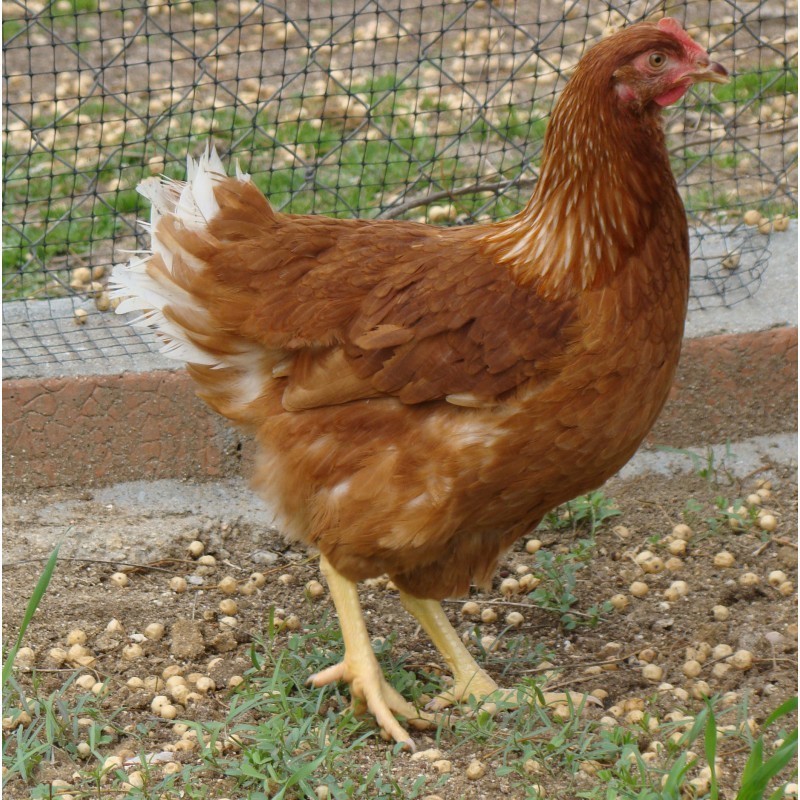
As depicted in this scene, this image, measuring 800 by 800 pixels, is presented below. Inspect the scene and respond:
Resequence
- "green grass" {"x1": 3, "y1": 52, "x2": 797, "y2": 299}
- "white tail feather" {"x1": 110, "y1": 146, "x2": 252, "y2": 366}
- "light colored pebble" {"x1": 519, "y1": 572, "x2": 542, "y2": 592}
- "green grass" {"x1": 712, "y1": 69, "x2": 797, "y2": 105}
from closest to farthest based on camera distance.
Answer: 1. "white tail feather" {"x1": 110, "y1": 146, "x2": 252, "y2": 366}
2. "light colored pebble" {"x1": 519, "y1": 572, "x2": 542, "y2": 592}
3. "green grass" {"x1": 3, "y1": 52, "x2": 797, "y2": 299}
4. "green grass" {"x1": 712, "y1": 69, "x2": 797, "y2": 105}

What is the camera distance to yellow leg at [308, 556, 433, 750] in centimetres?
285

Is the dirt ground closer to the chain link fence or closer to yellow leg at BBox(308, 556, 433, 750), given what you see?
yellow leg at BBox(308, 556, 433, 750)

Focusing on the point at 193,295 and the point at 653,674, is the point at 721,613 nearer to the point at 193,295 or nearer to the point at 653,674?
the point at 653,674

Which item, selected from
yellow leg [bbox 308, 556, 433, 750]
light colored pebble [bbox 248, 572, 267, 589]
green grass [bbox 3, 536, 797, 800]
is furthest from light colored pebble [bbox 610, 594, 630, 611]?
light colored pebble [bbox 248, 572, 267, 589]

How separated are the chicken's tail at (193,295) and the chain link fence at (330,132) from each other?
81cm

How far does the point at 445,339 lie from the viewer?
2688mm

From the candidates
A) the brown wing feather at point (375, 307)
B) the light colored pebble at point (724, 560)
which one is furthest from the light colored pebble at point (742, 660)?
the brown wing feather at point (375, 307)

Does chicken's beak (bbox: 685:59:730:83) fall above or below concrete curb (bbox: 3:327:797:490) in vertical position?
above

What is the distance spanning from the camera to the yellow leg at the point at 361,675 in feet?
9.34

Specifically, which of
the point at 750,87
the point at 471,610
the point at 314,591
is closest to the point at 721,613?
the point at 471,610

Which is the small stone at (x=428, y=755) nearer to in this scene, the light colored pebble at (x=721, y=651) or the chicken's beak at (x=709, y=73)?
the light colored pebble at (x=721, y=651)

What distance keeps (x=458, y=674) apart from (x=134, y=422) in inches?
59.8

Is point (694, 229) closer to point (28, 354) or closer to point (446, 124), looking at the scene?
point (446, 124)

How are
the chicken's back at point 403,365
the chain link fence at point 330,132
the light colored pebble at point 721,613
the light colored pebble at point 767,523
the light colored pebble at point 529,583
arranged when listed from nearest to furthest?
the chicken's back at point 403,365 < the light colored pebble at point 721,613 < the light colored pebble at point 529,583 < the light colored pebble at point 767,523 < the chain link fence at point 330,132
